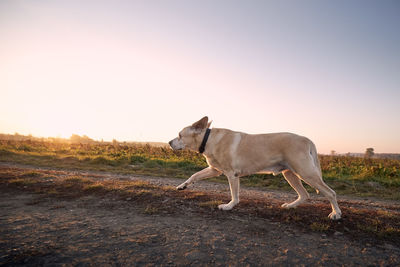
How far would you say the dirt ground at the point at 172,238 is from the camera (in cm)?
271

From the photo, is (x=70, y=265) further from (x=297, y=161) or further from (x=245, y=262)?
(x=297, y=161)

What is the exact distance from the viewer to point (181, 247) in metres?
2.99

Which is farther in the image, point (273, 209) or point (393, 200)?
point (393, 200)

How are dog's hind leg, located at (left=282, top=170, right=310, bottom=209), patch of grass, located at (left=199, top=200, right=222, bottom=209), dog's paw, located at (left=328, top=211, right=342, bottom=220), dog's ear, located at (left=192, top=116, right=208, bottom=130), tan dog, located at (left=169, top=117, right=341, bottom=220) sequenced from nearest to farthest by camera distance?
dog's paw, located at (left=328, top=211, right=342, bottom=220)
tan dog, located at (left=169, top=117, right=341, bottom=220)
patch of grass, located at (left=199, top=200, right=222, bottom=209)
dog's hind leg, located at (left=282, top=170, right=310, bottom=209)
dog's ear, located at (left=192, top=116, right=208, bottom=130)

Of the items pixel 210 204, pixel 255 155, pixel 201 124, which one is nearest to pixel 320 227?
pixel 255 155

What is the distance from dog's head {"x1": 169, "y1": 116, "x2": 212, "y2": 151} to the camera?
5477mm

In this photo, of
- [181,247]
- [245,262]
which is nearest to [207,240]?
[181,247]

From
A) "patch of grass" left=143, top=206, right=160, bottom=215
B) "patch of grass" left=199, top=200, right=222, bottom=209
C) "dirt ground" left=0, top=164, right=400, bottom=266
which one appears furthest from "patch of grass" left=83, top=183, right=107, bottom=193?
"patch of grass" left=199, top=200, right=222, bottom=209

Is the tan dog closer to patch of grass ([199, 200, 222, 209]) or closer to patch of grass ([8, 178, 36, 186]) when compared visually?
patch of grass ([199, 200, 222, 209])

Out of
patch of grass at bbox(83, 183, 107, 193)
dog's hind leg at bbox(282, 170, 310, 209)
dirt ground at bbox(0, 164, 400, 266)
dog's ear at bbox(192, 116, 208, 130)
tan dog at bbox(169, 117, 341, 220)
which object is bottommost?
dirt ground at bbox(0, 164, 400, 266)

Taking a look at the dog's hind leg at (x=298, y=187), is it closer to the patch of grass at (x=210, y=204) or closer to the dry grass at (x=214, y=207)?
the dry grass at (x=214, y=207)

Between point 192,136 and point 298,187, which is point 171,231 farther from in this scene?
point 298,187

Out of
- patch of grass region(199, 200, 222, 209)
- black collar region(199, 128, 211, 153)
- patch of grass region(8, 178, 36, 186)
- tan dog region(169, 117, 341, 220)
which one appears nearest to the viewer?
tan dog region(169, 117, 341, 220)

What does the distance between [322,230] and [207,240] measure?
2.01m
